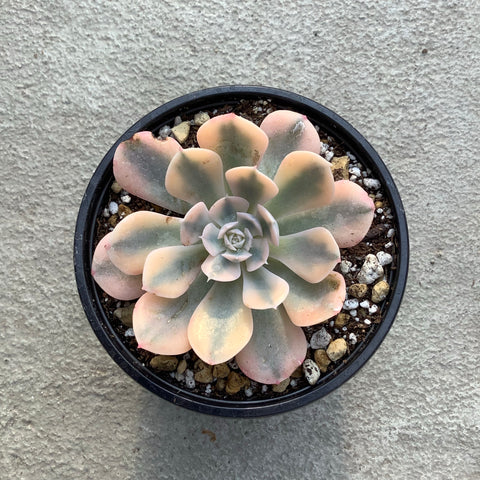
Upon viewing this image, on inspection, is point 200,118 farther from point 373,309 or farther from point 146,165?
point 373,309

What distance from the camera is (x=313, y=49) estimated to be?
113cm

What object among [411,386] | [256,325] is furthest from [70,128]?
[411,386]

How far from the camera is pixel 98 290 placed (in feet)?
2.63

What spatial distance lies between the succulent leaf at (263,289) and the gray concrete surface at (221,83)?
1.67ft

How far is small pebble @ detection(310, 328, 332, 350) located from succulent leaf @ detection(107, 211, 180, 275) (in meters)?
0.26

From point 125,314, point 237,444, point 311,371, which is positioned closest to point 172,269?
point 125,314

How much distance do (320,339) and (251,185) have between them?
A: 290mm

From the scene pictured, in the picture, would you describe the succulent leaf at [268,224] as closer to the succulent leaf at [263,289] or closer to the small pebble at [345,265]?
the succulent leaf at [263,289]

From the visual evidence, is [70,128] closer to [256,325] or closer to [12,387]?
[12,387]

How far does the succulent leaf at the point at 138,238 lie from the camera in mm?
663

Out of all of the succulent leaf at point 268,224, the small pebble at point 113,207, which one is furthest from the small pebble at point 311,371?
the small pebble at point 113,207

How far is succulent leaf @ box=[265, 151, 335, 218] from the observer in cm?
63

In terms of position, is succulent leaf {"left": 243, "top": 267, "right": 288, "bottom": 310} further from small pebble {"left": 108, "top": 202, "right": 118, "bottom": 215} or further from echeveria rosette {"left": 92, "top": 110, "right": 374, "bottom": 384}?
small pebble {"left": 108, "top": 202, "right": 118, "bottom": 215}

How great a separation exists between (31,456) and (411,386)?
793 mm
